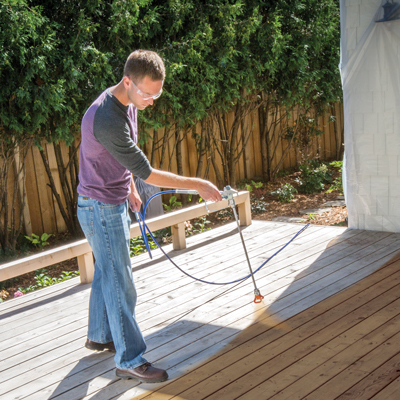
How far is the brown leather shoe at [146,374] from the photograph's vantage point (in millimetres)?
2602

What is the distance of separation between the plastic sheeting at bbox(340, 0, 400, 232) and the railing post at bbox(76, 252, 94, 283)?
2637mm

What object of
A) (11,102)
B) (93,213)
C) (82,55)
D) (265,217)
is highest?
(82,55)

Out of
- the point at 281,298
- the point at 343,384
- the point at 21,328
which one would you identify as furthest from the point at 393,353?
the point at 21,328

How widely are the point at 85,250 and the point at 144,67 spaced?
2.16m

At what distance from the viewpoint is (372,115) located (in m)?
5.00

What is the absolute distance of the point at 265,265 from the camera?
4.37 metres

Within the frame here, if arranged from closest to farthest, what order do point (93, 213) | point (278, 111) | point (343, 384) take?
1. point (343, 384)
2. point (93, 213)
3. point (278, 111)

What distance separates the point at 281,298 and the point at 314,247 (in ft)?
4.09

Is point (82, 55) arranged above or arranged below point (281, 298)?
above

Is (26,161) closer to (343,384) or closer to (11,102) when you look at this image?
(11,102)

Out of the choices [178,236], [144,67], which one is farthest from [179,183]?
[178,236]

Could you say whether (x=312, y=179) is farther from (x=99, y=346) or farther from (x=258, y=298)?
(x=99, y=346)

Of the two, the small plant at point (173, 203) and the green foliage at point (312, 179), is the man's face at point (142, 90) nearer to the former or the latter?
the small plant at point (173, 203)

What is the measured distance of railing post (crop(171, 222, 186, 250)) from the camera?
197 inches
